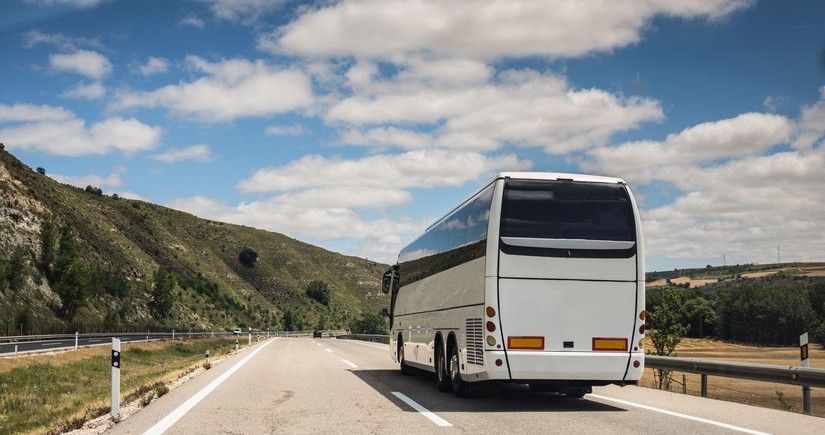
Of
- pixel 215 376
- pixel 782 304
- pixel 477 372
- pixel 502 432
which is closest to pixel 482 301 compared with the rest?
pixel 477 372

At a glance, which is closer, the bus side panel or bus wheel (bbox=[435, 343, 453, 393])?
the bus side panel

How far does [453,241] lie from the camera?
13977 mm

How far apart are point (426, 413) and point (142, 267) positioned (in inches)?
3865

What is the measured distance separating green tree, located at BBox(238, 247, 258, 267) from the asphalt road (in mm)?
141590

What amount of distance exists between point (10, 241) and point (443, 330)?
70616 millimetres

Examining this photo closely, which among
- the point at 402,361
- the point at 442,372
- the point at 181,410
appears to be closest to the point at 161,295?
the point at 402,361

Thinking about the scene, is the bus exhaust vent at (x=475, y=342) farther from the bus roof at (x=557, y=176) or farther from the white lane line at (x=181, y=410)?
the white lane line at (x=181, y=410)

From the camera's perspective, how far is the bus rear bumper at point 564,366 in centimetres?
1120

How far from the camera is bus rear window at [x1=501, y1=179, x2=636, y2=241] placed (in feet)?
37.6

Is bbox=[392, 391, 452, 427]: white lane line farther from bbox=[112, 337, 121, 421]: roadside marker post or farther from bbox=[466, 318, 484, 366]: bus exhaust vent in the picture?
bbox=[112, 337, 121, 421]: roadside marker post

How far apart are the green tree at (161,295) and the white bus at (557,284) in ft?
287

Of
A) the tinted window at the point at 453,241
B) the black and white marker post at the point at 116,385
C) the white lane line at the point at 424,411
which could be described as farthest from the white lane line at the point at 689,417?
the black and white marker post at the point at 116,385

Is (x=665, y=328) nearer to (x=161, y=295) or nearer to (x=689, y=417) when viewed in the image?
(x=689, y=417)

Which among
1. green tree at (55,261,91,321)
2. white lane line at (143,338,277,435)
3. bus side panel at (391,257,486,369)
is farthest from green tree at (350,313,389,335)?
white lane line at (143,338,277,435)
